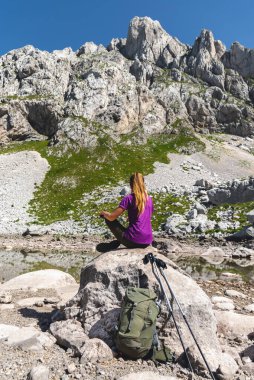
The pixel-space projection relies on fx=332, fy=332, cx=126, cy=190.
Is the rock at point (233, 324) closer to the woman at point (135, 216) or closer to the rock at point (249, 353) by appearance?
the rock at point (249, 353)

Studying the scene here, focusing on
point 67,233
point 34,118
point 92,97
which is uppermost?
point 92,97

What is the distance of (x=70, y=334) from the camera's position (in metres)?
8.82

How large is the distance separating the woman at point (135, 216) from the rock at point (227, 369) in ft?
12.9

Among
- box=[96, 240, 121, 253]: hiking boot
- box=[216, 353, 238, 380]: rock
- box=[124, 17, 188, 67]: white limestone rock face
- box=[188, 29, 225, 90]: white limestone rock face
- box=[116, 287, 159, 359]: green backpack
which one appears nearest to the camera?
box=[216, 353, 238, 380]: rock

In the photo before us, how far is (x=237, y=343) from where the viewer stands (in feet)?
31.6

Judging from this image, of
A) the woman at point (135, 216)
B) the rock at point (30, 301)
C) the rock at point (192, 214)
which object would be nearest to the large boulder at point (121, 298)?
the woman at point (135, 216)

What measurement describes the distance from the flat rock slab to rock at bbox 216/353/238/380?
10.8 metres

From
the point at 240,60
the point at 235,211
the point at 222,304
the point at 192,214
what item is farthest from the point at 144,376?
the point at 240,60

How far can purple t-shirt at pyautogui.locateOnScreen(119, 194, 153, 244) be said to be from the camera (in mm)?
10000

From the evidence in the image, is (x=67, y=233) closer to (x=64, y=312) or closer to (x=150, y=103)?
(x=64, y=312)

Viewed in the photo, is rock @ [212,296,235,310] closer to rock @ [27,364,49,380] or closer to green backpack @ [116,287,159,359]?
green backpack @ [116,287,159,359]

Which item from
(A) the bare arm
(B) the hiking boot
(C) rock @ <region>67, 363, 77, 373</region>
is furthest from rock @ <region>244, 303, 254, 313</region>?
(C) rock @ <region>67, 363, 77, 373</region>

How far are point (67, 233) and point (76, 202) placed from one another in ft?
60.7

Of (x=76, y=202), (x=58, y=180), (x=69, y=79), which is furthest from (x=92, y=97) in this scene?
(x=76, y=202)
